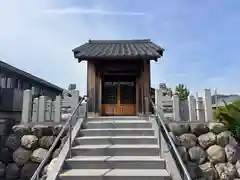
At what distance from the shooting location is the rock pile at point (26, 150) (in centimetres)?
615

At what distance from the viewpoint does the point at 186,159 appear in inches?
237

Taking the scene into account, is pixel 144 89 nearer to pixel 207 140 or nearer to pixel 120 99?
pixel 120 99

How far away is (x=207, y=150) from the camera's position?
632cm

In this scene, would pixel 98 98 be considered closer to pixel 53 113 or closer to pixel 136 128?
pixel 53 113

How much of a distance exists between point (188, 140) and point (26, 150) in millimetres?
4589

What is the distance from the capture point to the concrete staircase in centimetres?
448

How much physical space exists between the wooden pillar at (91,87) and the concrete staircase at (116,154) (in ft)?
7.86

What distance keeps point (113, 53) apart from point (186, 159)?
5.02 meters

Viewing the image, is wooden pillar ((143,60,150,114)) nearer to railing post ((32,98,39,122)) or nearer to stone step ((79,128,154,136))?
stone step ((79,128,154,136))

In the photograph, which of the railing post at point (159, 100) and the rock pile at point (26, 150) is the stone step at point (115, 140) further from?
the railing post at point (159, 100)

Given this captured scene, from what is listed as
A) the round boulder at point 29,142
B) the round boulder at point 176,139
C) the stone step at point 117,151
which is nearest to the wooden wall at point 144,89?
the round boulder at point 176,139

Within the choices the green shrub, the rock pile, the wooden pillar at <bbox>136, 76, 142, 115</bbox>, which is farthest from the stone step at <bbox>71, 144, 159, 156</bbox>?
the wooden pillar at <bbox>136, 76, 142, 115</bbox>

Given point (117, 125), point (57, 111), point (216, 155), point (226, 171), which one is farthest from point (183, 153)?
point (57, 111)

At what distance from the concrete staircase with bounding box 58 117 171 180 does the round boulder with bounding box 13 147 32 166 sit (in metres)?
1.58
